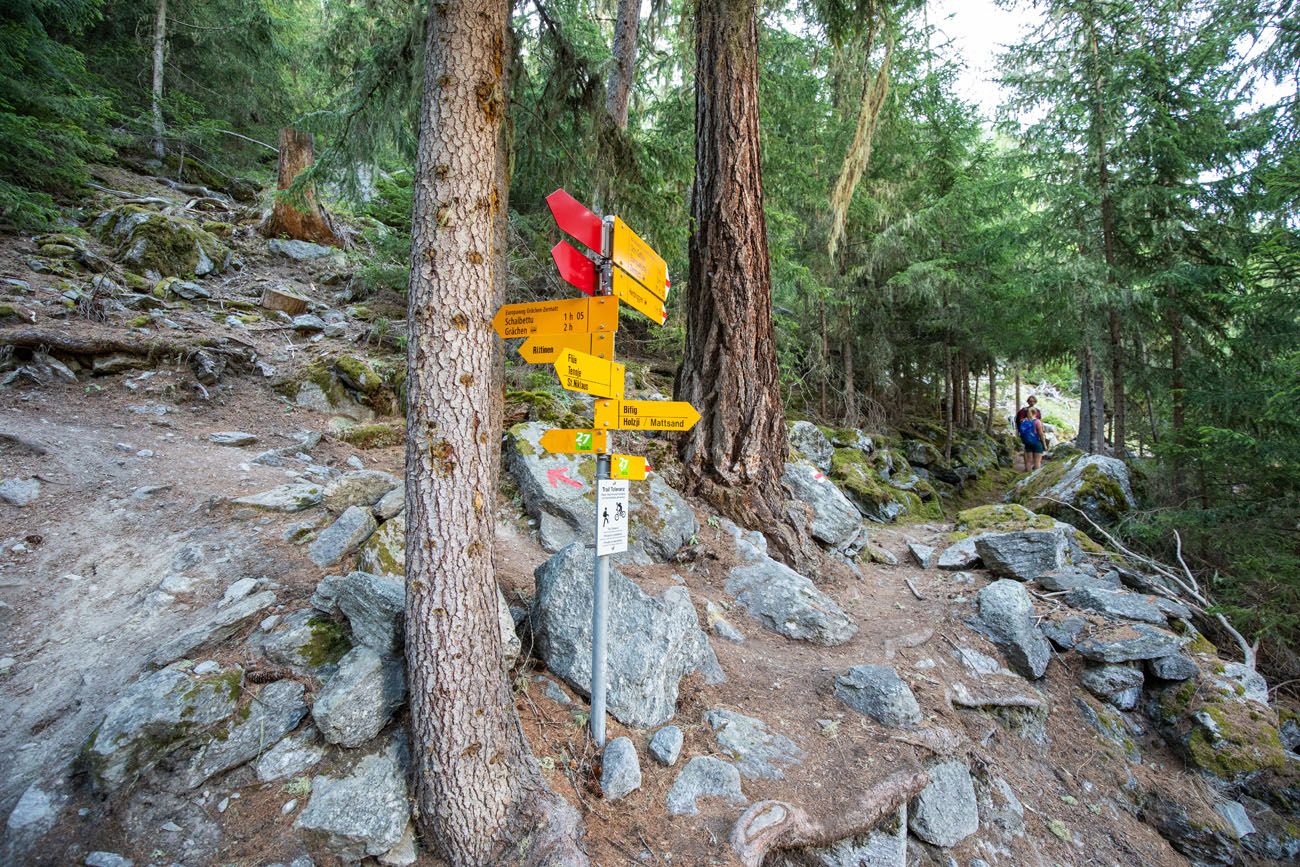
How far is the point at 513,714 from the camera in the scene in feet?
9.34

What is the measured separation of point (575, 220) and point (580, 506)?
3121 mm

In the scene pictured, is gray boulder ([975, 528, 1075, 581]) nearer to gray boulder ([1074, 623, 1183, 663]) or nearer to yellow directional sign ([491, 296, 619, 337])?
gray boulder ([1074, 623, 1183, 663])

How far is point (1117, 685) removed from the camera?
5.11 m

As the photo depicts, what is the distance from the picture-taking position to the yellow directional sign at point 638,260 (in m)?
2.97

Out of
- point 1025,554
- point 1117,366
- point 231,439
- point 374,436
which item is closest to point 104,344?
point 231,439

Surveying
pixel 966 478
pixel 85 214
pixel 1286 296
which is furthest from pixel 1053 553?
pixel 85 214

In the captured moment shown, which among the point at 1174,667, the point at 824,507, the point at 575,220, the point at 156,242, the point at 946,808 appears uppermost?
the point at 156,242

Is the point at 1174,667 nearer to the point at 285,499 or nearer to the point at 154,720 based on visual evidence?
the point at 154,720

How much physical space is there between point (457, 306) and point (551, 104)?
3624 mm

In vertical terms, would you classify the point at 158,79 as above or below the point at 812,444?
above

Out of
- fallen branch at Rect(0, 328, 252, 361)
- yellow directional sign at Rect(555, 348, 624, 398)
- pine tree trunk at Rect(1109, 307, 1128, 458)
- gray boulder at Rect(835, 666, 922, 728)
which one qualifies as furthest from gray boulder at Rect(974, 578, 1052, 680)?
fallen branch at Rect(0, 328, 252, 361)

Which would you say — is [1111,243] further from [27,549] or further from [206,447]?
[27,549]

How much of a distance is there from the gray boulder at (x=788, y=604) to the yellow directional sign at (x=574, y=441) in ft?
9.86

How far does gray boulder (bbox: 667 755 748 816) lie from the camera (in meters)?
3.00
